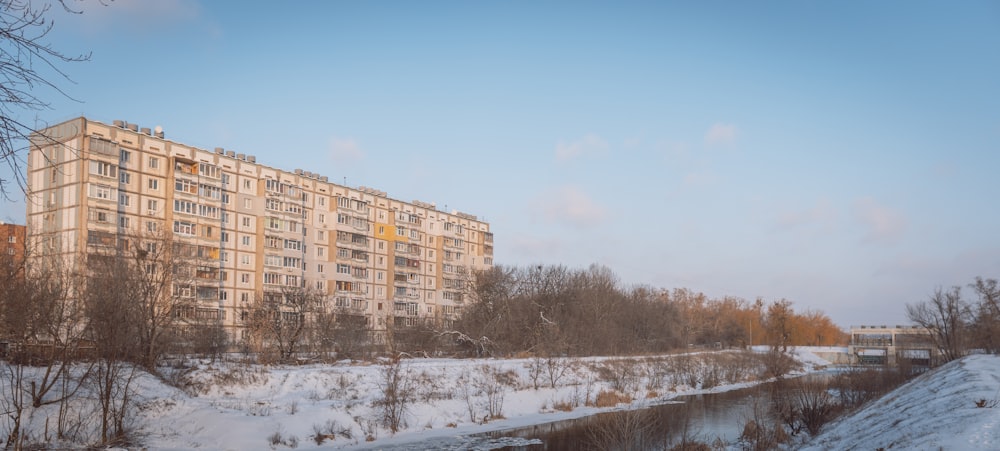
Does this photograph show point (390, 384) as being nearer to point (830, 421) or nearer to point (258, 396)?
point (258, 396)

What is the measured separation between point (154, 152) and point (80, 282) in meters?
42.9

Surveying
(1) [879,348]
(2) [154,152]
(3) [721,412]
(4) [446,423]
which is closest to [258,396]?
(4) [446,423]

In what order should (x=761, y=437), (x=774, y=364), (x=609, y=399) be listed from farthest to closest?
1. (x=774, y=364)
2. (x=609, y=399)
3. (x=761, y=437)

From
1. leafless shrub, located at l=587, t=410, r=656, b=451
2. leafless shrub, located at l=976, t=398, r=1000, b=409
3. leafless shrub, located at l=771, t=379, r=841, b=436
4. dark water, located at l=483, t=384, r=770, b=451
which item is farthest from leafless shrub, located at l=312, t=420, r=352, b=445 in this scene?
leafless shrub, located at l=976, t=398, r=1000, b=409

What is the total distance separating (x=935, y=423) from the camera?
17172mm

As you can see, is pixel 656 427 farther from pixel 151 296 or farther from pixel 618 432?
pixel 151 296

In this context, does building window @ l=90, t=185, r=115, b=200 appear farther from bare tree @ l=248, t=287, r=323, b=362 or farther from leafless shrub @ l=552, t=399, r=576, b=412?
leafless shrub @ l=552, t=399, r=576, b=412

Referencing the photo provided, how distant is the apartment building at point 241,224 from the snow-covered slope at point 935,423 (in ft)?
119

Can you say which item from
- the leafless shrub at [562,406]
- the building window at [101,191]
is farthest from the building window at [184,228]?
the leafless shrub at [562,406]

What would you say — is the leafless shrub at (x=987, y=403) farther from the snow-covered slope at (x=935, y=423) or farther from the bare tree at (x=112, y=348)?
the bare tree at (x=112, y=348)

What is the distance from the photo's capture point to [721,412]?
42.8 meters

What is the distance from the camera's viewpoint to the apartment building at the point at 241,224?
63406 mm

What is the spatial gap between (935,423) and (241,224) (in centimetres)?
7488

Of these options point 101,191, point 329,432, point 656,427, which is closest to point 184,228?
point 101,191
